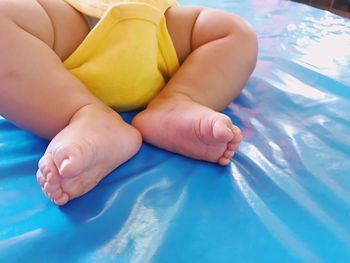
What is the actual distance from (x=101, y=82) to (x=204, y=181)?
22 cm

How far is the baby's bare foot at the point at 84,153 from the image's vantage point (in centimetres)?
40

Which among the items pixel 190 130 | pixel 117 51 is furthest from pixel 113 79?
pixel 190 130

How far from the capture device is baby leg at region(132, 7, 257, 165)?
1.63 ft

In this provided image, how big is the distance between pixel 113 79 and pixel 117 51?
4cm

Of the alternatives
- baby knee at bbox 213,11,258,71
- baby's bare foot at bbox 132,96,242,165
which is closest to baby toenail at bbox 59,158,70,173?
baby's bare foot at bbox 132,96,242,165

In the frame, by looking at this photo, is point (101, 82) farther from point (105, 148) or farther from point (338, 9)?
point (338, 9)

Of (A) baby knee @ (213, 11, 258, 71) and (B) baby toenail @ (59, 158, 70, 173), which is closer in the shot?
(B) baby toenail @ (59, 158, 70, 173)

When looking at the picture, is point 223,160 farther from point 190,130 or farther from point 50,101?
point 50,101

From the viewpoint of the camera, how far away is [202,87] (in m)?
0.60

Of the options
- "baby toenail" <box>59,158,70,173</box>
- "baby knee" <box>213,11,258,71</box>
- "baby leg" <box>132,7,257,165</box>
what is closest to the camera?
"baby toenail" <box>59,158,70,173</box>

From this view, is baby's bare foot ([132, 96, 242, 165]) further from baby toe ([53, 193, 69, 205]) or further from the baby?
baby toe ([53, 193, 69, 205])

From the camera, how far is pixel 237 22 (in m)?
0.66

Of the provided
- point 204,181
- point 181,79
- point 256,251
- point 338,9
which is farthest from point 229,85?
point 338,9

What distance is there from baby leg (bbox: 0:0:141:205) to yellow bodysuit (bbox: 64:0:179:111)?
1.7 inches
